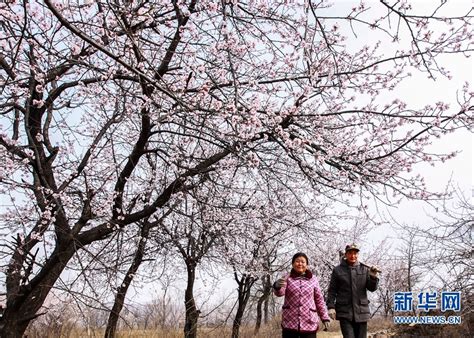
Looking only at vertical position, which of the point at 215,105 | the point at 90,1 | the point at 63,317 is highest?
the point at 90,1

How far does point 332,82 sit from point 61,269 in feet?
12.8

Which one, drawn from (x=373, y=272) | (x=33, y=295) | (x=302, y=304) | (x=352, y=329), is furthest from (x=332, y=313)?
(x=33, y=295)

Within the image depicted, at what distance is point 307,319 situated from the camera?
15.3ft

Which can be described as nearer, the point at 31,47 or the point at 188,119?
the point at 188,119

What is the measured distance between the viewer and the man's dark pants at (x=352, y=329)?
4922mm

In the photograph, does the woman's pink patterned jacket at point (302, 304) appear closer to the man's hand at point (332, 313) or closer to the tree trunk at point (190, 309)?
the man's hand at point (332, 313)

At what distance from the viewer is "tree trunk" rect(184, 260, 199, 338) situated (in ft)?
22.3

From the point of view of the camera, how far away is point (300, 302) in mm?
4727

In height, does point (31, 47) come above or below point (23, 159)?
above

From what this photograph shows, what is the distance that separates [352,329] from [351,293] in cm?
39

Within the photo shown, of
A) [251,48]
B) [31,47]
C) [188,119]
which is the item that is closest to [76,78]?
[31,47]

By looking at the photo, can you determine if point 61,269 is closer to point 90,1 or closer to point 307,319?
point 307,319

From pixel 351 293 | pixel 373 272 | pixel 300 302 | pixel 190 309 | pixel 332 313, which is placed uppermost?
pixel 373 272

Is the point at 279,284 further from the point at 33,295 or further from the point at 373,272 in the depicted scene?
the point at 33,295
